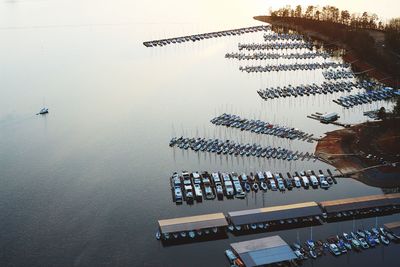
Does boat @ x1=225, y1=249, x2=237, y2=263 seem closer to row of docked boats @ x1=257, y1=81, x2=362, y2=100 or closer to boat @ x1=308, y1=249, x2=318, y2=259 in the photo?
boat @ x1=308, y1=249, x2=318, y2=259

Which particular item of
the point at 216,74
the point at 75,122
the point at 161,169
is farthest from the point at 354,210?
the point at 216,74

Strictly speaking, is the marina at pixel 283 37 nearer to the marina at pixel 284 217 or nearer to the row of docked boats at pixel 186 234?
the marina at pixel 284 217

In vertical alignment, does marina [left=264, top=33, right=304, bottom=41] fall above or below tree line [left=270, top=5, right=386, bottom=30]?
below

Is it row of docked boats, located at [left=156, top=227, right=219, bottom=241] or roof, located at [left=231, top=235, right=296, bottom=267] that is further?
row of docked boats, located at [left=156, top=227, right=219, bottom=241]

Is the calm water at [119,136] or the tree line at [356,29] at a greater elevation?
the tree line at [356,29]

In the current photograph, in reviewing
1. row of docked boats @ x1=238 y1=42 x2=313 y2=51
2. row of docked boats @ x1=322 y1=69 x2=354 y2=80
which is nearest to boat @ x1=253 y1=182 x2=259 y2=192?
row of docked boats @ x1=322 y1=69 x2=354 y2=80

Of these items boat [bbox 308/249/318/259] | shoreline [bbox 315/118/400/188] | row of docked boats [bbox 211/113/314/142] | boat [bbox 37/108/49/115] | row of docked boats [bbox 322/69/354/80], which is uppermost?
row of docked boats [bbox 322/69/354/80]

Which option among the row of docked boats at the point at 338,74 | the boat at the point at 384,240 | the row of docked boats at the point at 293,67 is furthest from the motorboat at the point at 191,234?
the row of docked boats at the point at 293,67
